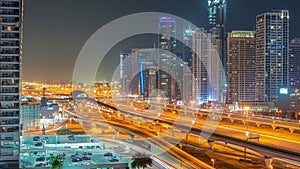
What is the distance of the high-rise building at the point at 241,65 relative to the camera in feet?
87.3

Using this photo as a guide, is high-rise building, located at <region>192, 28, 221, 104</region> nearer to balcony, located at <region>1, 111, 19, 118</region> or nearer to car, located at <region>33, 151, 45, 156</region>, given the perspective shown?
car, located at <region>33, 151, 45, 156</region>

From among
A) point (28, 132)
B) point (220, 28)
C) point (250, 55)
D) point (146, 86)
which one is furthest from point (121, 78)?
point (28, 132)

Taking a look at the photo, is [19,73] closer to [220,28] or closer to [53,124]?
[53,124]

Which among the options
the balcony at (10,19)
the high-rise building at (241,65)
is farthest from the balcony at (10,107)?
the high-rise building at (241,65)

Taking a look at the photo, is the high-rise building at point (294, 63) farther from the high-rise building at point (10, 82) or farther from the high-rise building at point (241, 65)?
the high-rise building at point (10, 82)

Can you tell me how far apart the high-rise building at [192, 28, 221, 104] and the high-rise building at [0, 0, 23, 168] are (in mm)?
19989

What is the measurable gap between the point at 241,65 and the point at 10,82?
22.4m

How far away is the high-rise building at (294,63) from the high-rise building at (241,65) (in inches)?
95.3

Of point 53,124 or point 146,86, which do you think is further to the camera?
point 146,86

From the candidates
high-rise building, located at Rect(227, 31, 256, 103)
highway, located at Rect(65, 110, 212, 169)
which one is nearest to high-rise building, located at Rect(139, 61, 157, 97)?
high-rise building, located at Rect(227, 31, 256, 103)

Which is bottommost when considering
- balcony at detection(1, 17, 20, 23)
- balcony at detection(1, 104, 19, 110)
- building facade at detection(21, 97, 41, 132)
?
building facade at detection(21, 97, 41, 132)

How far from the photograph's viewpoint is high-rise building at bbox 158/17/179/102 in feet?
101

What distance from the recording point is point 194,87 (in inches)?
1093

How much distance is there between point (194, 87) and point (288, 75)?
20.4 ft
